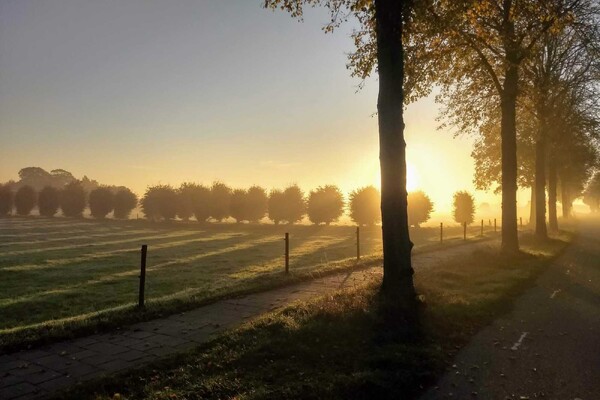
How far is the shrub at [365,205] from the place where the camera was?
→ 54.0m

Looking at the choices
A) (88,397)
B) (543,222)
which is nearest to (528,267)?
(543,222)

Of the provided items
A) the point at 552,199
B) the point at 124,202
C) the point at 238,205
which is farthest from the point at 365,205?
the point at 124,202

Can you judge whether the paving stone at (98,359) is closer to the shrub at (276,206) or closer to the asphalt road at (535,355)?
the asphalt road at (535,355)

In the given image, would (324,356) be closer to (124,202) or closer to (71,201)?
(124,202)

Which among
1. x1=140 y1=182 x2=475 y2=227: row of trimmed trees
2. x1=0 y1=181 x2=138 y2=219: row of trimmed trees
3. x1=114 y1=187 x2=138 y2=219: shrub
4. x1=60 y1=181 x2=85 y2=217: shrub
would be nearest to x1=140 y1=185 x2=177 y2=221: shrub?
x1=140 y1=182 x2=475 y2=227: row of trimmed trees

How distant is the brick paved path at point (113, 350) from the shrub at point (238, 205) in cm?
5370

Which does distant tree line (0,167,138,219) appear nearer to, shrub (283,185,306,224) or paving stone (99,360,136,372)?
shrub (283,185,306,224)

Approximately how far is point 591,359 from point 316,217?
51173 millimetres

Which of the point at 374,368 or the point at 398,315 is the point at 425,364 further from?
the point at 398,315

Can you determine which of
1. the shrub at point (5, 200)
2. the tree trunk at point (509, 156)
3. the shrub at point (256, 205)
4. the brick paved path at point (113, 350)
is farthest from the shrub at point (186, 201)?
the brick paved path at point (113, 350)

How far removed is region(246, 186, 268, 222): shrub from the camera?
63594 millimetres

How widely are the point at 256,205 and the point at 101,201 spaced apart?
32.2 meters

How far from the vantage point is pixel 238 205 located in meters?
64.3

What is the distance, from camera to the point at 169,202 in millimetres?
69438
